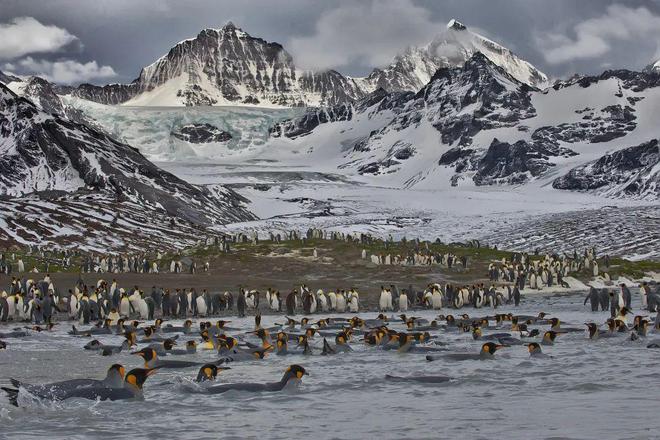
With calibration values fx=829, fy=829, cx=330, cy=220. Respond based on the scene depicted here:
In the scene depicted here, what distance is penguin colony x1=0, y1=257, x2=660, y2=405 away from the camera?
43.2 ft

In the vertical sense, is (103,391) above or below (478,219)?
below

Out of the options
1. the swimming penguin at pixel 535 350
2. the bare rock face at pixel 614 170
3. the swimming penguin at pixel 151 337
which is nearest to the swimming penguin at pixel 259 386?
the swimming penguin at pixel 535 350

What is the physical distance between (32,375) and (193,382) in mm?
3848

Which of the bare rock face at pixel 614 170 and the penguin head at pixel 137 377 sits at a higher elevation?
the bare rock face at pixel 614 170

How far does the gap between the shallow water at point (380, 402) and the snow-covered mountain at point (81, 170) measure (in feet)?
313

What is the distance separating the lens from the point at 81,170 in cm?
12781

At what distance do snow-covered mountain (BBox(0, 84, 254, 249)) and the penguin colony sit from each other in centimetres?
8013

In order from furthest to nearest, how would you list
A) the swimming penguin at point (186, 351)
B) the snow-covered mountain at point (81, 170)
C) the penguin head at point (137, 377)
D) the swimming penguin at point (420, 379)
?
the snow-covered mountain at point (81, 170) < the swimming penguin at point (186, 351) < the swimming penguin at point (420, 379) < the penguin head at point (137, 377)

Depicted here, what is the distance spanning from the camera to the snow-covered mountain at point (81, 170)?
12056 cm

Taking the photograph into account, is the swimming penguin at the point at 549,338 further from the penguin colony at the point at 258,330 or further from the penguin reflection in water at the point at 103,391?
the penguin reflection in water at the point at 103,391

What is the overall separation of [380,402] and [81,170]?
12240 centimetres

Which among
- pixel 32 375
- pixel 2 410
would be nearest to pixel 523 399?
pixel 2 410

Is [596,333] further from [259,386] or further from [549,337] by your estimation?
[259,386]

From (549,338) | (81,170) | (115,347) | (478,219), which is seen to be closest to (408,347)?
(549,338)
